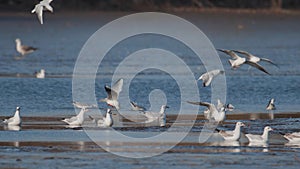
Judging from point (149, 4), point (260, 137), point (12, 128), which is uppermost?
point (149, 4)

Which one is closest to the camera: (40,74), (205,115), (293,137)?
(293,137)

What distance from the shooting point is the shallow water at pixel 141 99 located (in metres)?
9.90

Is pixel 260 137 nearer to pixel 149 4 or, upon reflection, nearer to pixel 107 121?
pixel 107 121

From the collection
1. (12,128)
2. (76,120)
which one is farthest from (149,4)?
(12,128)

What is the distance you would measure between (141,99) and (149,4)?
23.9 meters

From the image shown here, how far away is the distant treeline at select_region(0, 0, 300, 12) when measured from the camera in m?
37.9

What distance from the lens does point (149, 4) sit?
38.8 metres

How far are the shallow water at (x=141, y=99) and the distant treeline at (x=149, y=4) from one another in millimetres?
6647

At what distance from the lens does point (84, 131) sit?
11.9 m

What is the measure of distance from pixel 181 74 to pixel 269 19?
55.4 feet

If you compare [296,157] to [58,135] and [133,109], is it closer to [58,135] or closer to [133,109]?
[58,135]

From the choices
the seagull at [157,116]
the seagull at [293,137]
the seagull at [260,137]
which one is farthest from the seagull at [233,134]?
the seagull at [157,116]

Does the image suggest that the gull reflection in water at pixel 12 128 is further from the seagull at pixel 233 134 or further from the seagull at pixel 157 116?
the seagull at pixel 233 134

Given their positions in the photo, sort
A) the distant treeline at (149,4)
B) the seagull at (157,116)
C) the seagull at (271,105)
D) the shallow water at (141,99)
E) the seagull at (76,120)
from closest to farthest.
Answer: the shallow water at (141,99), the seagull at (76,120), the seagull at (157,116), the seagull at (271,105), the distant treeline at (149,4)
